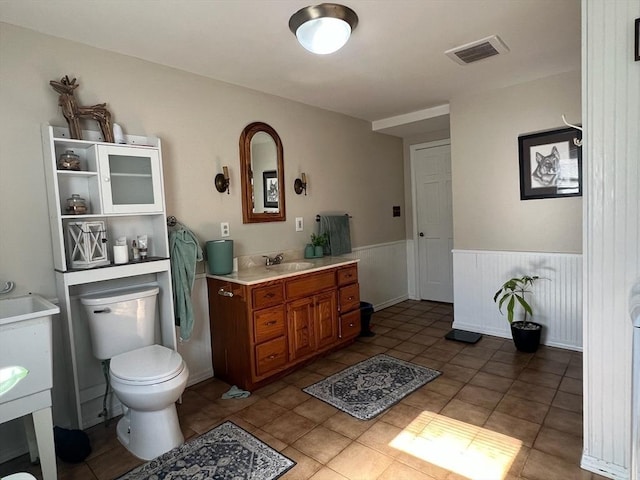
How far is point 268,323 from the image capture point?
2684 mm

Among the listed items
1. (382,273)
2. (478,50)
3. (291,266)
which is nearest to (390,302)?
(382,273)

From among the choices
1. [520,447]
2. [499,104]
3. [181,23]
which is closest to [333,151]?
[499,104]

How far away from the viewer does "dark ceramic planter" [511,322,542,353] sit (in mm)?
3148

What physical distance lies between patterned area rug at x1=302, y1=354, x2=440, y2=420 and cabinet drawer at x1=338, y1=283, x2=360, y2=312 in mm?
510

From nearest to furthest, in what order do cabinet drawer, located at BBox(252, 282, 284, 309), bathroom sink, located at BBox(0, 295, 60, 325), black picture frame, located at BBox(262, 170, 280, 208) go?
1. bathroom sink, located at BBox(0, 295, 60, 325)
2. cabinet drawer, located at BBox(252, 282, 284, 309)
3. black picture frame, located at BBox(262, 170, 280, 208)

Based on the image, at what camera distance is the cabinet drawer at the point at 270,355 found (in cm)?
263

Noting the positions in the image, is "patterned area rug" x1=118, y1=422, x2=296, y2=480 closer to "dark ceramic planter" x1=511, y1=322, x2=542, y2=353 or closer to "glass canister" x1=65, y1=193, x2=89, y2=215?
"glass canister" x1=65, y1=193, x2=89, y2=215

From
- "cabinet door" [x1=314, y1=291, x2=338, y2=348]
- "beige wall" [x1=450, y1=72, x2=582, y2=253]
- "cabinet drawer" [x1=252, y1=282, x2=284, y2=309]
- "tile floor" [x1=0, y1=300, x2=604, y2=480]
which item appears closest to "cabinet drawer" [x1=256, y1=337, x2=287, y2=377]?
"tile floor" [x1=0, y1=300, x2=604, y2=480]

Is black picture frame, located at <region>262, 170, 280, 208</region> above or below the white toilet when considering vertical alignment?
above

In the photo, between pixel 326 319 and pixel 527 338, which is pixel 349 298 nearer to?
pixel 326 319

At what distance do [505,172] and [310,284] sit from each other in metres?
2.09

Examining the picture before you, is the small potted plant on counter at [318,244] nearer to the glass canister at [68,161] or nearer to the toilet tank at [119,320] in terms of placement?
the toilet tank at [119,320]

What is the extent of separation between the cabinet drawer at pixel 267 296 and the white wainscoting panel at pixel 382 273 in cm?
150

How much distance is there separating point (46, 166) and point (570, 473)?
3.10 m
